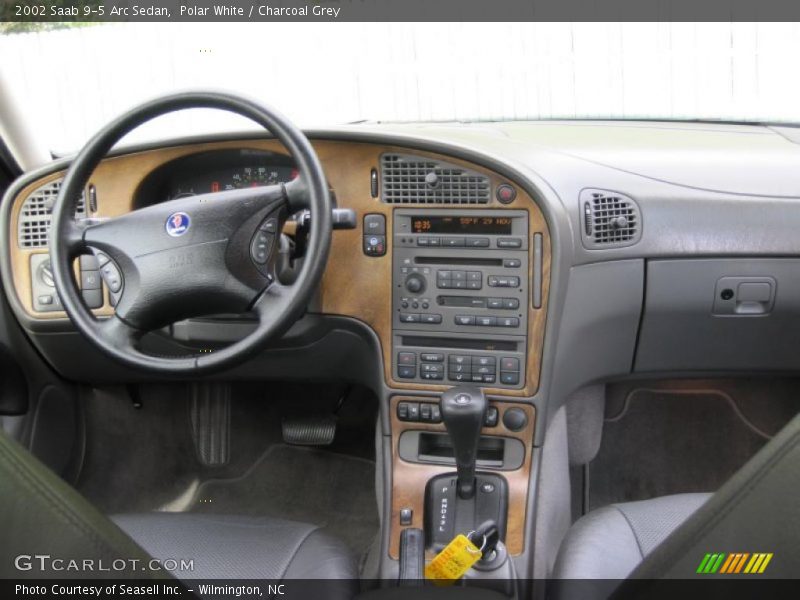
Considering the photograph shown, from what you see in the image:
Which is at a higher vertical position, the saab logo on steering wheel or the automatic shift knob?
the saab logo on steering wheel

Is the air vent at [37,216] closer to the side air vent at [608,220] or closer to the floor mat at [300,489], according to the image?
the floor mat at [300,489]

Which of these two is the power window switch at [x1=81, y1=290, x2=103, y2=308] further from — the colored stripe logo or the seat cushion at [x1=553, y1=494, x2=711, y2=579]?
the colored stripe logo

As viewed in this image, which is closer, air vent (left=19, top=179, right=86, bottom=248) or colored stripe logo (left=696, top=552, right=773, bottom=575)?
colored stripe logo (left=696, top=552, right=773, bottom=575)

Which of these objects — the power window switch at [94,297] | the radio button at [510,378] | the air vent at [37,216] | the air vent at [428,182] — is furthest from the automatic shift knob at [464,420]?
the air vent at [37,216]

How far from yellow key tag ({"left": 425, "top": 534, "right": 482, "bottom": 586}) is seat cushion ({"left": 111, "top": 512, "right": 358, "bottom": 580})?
0.17 meters

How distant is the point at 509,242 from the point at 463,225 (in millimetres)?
112

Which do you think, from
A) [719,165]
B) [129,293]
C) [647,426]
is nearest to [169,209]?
[129,293]

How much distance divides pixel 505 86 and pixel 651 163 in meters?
0.44

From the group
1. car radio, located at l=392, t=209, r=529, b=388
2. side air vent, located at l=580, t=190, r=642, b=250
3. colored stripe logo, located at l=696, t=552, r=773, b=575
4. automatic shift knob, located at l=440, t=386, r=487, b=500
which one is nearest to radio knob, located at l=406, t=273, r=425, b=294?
car radio, located at l=392, t=209, r=529, b=388

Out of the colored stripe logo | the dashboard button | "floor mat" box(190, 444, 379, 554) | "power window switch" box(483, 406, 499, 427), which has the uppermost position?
the dashboard button

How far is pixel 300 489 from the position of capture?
238cm

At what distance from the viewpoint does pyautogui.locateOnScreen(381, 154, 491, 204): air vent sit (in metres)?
1.67

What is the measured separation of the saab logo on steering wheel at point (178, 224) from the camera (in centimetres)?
148

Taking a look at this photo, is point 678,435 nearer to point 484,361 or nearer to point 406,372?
point 484,361
